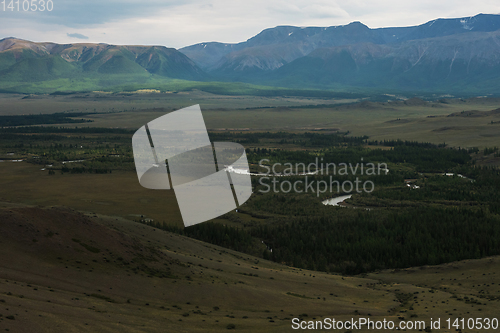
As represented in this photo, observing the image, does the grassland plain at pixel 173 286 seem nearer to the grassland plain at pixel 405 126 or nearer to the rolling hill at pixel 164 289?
the rolling hill at pixel 164 289

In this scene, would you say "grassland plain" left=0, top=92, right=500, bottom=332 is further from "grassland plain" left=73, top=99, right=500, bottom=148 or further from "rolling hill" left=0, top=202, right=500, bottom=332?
"grassland plain" left=73, top=99, right=500, bottom=148

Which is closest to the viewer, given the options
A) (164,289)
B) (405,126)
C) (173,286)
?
Answer: (164,289)

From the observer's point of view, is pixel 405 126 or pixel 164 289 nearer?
pixel 164 289

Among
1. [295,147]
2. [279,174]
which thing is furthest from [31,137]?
[279,174]

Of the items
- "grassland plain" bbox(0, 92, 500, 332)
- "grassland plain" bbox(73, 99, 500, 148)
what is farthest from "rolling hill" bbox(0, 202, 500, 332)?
"grassland plain" bbox(73, 99, 500, 148)

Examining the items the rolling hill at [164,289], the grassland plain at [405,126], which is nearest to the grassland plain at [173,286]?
the rolling hill at [164,289]

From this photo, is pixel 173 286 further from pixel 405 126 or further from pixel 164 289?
pixel 405 126

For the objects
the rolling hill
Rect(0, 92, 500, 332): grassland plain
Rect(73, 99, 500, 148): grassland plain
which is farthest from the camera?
Rect(73, 99, 500, 148): grassland plain

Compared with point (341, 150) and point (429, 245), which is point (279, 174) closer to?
point (341, 150)

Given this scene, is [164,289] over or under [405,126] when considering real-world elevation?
under

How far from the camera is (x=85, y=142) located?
451 feet

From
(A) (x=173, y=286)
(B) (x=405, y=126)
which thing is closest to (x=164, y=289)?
(A) (x=173, y=286)

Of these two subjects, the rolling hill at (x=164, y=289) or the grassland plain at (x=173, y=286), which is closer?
the rolling hill at (x=164, y=289)

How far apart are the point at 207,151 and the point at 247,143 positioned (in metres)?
18.8
